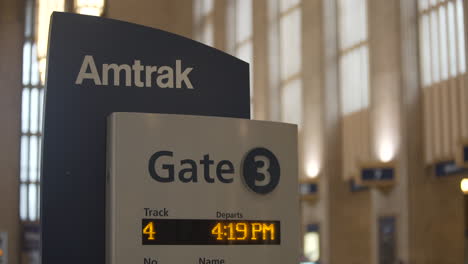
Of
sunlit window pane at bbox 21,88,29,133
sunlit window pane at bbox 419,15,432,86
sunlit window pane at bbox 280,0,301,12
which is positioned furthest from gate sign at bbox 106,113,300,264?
sunlit window pane at bbox 21,88,29,133

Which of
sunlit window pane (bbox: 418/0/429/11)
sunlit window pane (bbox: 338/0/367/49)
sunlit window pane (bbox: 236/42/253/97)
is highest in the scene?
sunlit window pane (bbox: 236/42/253/97)

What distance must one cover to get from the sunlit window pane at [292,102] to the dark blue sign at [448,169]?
29.1ft

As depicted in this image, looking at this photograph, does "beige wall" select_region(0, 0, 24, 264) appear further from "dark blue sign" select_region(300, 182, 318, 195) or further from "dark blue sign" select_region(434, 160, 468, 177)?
"dark blue sign" select_region(434, 160, 468, 177)

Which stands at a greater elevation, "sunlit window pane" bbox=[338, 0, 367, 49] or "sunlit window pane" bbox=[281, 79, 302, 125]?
"sunlit window pane" bbox=[338, 0, 367, 49]

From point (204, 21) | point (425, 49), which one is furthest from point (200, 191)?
point (204, 21)

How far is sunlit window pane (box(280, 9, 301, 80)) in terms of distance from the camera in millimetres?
29827

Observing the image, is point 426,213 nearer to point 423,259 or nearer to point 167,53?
point 423,259

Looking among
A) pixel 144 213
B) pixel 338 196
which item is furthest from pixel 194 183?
pixel 338 196

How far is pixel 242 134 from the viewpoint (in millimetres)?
4617

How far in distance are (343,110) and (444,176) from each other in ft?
19.2

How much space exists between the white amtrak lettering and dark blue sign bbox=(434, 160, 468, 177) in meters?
16.4

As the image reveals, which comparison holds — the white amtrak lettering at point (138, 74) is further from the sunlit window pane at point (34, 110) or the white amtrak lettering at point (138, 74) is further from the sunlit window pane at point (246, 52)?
the sunlit window pane at point (34, 110)

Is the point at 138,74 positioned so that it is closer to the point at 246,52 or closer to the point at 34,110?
the point at 246,52

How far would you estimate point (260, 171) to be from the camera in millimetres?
4637
